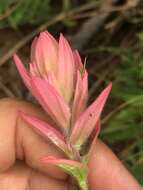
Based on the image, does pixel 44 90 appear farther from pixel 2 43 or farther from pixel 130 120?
pixel 2 43

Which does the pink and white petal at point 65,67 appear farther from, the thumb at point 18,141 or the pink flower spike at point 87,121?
the thumb at point 18,141

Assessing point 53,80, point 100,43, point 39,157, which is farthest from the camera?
point 100,43

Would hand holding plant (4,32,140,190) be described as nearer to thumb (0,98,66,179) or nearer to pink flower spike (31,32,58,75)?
pink flower spike (31,32,58,75)

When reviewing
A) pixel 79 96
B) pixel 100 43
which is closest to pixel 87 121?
pixel 79 96

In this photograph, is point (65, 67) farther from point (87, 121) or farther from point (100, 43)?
point (100, 43)

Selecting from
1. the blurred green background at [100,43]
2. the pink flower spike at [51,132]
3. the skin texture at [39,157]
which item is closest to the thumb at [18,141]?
the skin texture at [39,157]

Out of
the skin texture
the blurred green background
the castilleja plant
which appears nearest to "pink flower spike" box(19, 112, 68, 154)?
the castilleja plant

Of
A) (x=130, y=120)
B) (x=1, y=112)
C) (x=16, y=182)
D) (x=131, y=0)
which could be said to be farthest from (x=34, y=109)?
(x=131, y=0)
